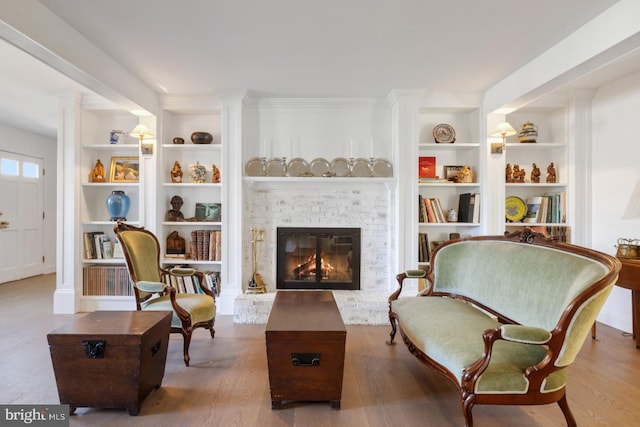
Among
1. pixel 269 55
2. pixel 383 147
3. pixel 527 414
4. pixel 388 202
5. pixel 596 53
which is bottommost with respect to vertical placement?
pixel 527 414

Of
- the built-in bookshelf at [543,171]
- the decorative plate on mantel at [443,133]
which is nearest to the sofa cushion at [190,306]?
the decorative plate on mantel at [443,133]

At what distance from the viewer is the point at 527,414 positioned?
1859 millimetres

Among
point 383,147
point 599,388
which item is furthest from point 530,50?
point 599,388

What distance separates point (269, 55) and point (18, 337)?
3.37 meters

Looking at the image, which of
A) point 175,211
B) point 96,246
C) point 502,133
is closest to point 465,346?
point 502,133

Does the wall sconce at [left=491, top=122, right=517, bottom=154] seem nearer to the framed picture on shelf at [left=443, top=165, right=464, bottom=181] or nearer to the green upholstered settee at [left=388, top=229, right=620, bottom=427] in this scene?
the framed picture on shelf at [left=443, top=165, right=464, bottom=181]

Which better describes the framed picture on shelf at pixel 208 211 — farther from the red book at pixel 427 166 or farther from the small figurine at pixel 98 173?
the red book at pixel 427 166

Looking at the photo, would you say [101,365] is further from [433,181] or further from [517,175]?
[517,175]

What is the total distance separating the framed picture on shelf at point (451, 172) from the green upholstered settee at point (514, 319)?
1274 mm

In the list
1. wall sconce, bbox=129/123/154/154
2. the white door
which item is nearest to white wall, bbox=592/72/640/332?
wall sconce, bbox=129/123/154/154

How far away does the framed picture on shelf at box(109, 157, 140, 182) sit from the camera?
149 inches

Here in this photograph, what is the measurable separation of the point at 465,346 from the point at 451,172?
2.51 metres

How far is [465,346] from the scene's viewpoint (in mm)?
1690

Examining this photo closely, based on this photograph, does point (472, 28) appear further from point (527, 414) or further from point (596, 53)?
point (527, 414)
